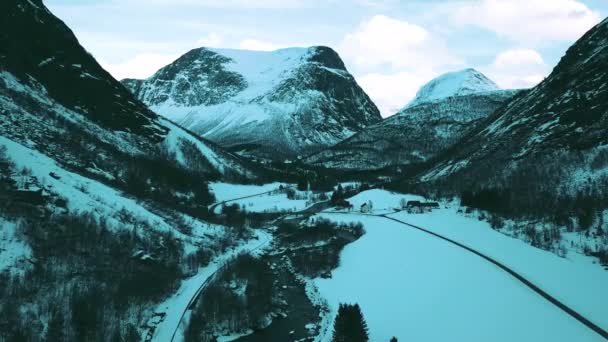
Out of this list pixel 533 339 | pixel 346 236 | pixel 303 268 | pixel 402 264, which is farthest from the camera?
pixel 346 236

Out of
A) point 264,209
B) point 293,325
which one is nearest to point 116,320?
point 293,325

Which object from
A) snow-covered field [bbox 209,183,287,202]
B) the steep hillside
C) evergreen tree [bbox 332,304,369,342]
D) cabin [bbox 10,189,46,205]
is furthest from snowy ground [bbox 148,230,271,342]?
snow-covered field [bbox 209,183,287,202]

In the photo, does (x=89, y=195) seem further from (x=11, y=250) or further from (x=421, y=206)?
(x=421, y=206)

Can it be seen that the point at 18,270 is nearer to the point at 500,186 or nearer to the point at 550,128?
the point at 500,186

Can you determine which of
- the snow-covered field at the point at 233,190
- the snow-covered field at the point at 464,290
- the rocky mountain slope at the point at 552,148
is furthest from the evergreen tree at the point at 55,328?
the snow-covered field at the point at 233,190

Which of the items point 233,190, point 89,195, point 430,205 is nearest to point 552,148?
point 430,205

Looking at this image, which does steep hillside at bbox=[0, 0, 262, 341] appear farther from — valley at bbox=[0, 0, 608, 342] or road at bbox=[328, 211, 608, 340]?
road at bbox=[328, 211, 608, 340]
